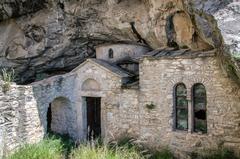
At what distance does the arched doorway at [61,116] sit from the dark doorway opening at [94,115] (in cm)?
79

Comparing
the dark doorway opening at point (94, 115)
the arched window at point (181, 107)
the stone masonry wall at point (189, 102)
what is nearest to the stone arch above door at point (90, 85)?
the dark doorway opening at point (94, 115)

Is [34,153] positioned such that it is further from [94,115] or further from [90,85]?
[94,115]

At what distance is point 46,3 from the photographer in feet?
42.9

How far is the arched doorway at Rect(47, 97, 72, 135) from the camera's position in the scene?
1336 cm

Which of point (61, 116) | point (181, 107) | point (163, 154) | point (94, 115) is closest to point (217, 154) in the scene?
point (163, 154)

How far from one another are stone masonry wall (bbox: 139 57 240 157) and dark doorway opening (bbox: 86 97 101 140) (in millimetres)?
2391

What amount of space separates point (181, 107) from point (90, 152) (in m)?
4.09

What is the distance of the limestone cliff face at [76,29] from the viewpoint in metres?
11.9

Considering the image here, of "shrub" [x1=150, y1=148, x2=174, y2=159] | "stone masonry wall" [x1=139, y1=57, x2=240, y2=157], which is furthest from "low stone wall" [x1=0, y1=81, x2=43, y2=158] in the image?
"shrub" [x1=150, y1=148, x2=174, y2=159]

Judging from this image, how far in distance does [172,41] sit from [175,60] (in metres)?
1.66

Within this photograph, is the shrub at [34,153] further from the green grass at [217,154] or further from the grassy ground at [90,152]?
the green grass at [217,154]

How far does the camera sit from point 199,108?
10.8 meters

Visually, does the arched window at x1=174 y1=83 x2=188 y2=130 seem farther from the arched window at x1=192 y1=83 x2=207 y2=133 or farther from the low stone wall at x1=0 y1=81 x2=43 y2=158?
the low stone wall at x1=0 y1=81 x2=43 y2=158

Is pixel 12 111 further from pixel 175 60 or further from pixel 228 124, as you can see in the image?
pixel 228 124
